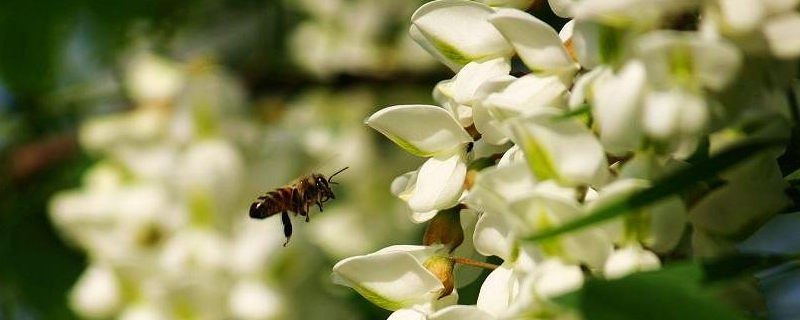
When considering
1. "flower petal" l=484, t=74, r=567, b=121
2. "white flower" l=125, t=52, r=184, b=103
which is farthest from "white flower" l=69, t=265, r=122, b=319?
"flower petal" l=484, t=74, r=567, b=121

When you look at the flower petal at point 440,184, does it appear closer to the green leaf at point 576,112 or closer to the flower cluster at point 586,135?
the flower cluster at point 586,135

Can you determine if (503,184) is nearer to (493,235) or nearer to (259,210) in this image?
(493,235)

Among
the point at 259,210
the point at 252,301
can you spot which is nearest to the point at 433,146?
the point at 259,210

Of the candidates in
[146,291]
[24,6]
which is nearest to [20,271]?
[146,291]

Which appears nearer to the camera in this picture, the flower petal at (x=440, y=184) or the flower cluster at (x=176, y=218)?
the flower petal at (x=440, y=184)

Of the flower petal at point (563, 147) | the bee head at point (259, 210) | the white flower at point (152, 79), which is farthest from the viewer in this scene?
the white flower at point (152, 79)

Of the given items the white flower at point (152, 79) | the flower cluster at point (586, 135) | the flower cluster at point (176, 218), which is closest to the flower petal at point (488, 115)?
the flower cluster at point (586, 135)

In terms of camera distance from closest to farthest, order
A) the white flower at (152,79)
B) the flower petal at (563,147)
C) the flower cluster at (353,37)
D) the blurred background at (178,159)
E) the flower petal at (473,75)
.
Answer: the flower petal at (563,147) < the flower petal at (473,75) < the blurred background at (178,159) < the white flower at (152,79) < the flower cluster at (353,37)
